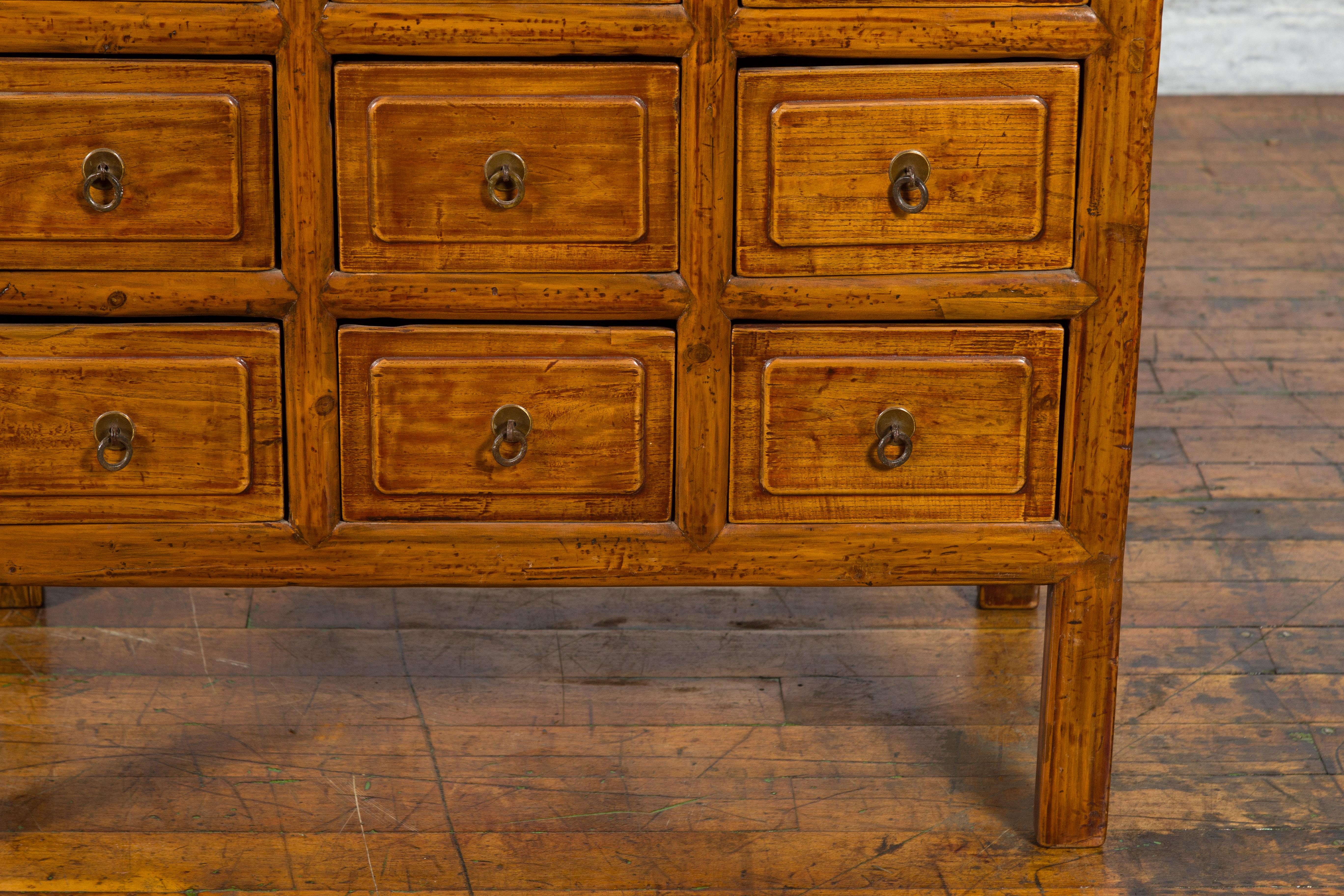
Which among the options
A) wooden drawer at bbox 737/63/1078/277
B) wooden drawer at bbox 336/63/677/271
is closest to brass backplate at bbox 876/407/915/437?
wooden drawer at bbox 737/63/1078/277

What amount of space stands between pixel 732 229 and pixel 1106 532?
461mm

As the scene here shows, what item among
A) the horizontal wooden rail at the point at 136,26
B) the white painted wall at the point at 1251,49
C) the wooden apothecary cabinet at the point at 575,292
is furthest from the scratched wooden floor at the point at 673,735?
the white painted wall at the point at 1251,49

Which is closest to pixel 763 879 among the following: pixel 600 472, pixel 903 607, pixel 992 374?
pixel 600 472

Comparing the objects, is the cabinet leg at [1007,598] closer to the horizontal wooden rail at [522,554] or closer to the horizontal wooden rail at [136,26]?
the horizontal wooden rail at [522,554]

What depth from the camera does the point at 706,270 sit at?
1.38 metres

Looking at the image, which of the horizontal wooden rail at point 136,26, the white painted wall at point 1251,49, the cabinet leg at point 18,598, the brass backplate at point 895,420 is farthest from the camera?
the white painted wall at point 1251,49

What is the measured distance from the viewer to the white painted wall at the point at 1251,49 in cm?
416

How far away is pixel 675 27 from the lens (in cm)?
132

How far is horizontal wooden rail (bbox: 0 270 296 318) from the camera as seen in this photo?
138 centimetres

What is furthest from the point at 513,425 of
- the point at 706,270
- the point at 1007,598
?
the point at 1007,598

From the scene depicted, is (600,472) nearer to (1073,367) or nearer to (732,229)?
(732,229)

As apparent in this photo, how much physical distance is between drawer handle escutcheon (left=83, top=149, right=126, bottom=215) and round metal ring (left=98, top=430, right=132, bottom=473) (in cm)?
20

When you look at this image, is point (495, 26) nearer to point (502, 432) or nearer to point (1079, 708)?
point (502, 432)

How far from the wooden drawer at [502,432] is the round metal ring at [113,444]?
19cm
